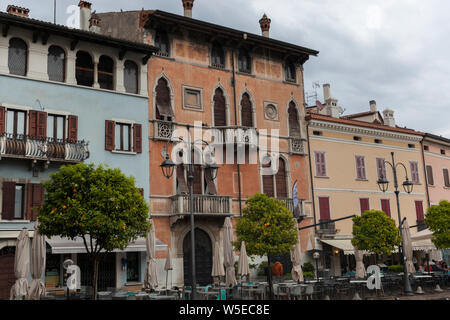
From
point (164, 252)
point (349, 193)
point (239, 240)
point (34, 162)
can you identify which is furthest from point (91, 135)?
point (349, 193)

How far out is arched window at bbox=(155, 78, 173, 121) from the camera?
88.7 feet

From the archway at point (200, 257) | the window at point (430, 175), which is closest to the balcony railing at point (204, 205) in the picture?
the archway at point (200, 257)

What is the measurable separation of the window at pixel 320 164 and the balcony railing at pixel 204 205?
8.43 m

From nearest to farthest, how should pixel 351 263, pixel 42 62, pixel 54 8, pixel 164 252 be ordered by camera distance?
pixel 42 62, pixel 164 252, pixel 54 8, pixel 351 263

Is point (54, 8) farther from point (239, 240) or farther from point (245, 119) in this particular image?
point (239, 240)

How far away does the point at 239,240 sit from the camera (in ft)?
75.9

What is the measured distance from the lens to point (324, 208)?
3266 cm

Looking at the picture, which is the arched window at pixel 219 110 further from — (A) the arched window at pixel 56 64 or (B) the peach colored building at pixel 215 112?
(A) the arched window at pixel 56 64

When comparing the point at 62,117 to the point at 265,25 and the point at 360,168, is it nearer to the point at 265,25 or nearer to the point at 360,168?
the point at 265,25

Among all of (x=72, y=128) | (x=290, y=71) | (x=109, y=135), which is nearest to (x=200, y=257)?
(x=109, y=135)

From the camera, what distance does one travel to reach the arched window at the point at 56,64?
24011 mm

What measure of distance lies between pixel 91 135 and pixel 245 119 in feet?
32.4

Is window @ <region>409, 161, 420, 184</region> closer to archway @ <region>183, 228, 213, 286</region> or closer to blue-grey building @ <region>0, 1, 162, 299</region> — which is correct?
archway @ <region>183, 228, 213, 286</region>
